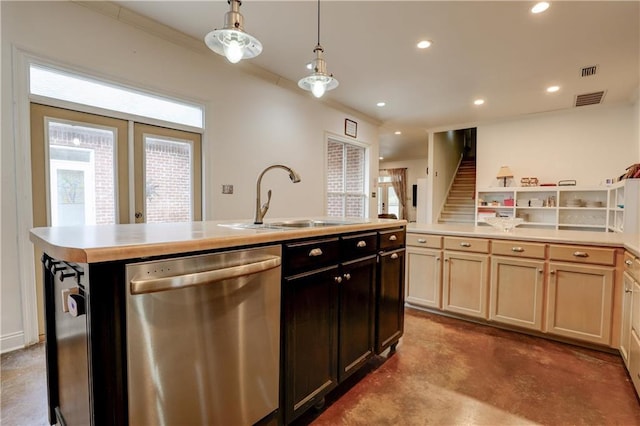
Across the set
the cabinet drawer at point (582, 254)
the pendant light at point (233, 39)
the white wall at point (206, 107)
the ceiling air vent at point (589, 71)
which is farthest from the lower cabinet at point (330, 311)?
the ceiling air vent at point (589, 71)

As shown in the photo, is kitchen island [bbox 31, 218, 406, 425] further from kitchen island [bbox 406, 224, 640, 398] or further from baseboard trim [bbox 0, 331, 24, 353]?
kitchen island [bbox 406, 224, 640, 398]

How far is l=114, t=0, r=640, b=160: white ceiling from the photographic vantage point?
2.77m

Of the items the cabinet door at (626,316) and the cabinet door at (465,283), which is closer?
the cabinet door at (626,316)

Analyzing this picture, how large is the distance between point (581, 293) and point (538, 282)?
27 cm

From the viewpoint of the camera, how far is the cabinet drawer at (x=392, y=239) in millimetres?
2086

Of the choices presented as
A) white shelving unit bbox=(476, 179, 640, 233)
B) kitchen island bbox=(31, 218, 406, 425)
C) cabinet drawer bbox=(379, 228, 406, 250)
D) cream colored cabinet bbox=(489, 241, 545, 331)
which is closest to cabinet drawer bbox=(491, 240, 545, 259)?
cream colored cabinet bbox=(489, 241, 545, 331)

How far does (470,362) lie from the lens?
7.25ft

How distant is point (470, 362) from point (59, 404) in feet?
7.84

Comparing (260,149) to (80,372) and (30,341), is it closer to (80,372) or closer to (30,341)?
(30,341)

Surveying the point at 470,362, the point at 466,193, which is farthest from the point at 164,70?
the point at 466,193

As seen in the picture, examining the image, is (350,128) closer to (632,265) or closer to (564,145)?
(564,145)

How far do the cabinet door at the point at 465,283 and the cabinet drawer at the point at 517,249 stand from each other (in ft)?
0.40

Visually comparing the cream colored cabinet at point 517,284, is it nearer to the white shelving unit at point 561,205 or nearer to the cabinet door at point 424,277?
the cabinet door at point 424,277

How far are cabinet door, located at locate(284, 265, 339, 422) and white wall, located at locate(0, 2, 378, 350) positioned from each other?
2340 mm
